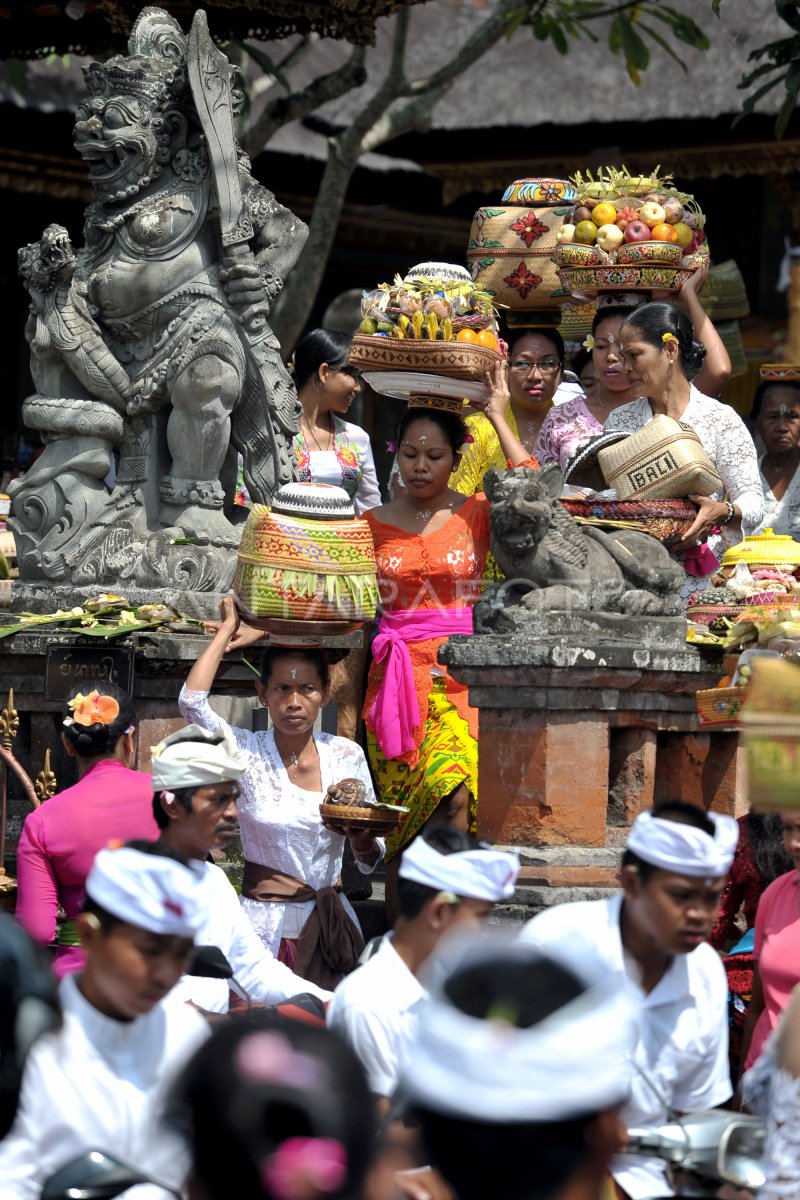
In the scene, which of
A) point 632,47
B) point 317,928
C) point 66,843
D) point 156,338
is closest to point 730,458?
point 317,928

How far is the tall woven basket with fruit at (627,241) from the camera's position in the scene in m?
7.38

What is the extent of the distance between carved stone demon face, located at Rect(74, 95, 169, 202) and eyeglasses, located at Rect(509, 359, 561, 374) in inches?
61.9

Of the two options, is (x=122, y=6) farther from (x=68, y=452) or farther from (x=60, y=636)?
(x=60, y=636)

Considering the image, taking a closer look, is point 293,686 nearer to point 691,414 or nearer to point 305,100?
point 691,414

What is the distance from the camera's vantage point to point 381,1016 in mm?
4113

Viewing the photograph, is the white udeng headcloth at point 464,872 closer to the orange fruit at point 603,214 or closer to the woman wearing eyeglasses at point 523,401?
the woman wearing eyeglasses at point 523,401

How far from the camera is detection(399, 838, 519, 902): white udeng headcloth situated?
4.19 meters

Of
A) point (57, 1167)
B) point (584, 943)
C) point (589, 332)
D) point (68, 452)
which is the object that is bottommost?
point (57, 1167)

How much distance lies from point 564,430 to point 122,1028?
4.01 meters

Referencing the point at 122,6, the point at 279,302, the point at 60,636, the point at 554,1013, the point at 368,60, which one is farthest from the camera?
the point at 368,60

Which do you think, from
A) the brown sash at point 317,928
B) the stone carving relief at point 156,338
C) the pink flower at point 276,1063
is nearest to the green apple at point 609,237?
the stone carving relief at point 156,338

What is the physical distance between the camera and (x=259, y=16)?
36.8 ft

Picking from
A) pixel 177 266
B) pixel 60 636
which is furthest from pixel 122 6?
pixel 60 636

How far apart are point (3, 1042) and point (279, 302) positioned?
372 inches
